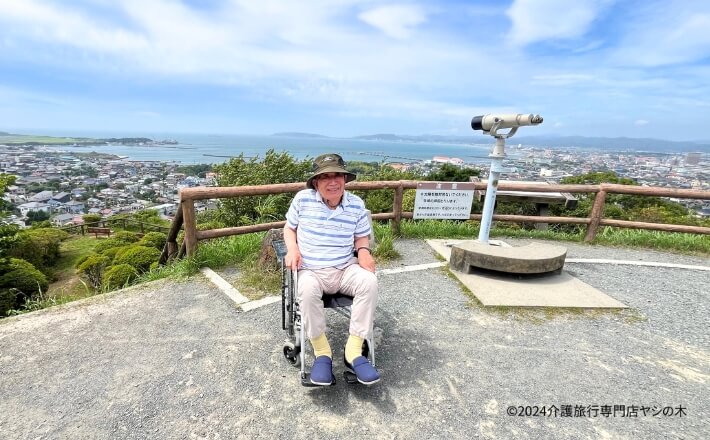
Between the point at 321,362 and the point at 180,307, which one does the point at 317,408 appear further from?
the point at 180,307

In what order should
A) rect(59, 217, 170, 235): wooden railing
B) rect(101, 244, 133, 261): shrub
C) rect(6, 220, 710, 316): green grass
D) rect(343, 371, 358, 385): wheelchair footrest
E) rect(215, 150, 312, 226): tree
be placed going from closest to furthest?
1. rect(343, 371, 358, 385): wheelchair footrest
2. rect(6, 220, 710, 316): green grass
3. rect(215, 150, 312, 226): tree
4. rect(101, 244, 133, 261): shrub
5. rect(59, 217, 170, 235): wooden railing

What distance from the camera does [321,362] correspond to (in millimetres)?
2164

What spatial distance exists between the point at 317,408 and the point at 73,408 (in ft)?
4.56

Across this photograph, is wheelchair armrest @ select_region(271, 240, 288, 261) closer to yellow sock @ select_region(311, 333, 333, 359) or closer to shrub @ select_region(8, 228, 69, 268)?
yellow sock @ select_region(311, 333, 333, 359)

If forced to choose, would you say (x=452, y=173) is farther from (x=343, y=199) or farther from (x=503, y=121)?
(x=343, y=199)

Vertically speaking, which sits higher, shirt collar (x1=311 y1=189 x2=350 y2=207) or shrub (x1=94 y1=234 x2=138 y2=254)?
shirt collar (x1=311 y1=189 x2=350 y2=207)

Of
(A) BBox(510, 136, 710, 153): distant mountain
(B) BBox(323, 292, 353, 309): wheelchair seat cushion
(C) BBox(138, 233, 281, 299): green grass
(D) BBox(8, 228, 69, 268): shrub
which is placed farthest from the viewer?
(A) BBox(510, 136, 710, 153): distant mountain

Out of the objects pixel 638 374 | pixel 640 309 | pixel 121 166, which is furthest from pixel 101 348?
pixel 121 166

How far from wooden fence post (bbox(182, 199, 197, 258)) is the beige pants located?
85.5 inches

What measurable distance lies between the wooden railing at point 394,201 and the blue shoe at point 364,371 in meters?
2.54

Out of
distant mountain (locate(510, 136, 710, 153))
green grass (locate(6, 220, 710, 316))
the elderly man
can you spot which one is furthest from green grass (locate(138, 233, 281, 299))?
distant mountain (locate(510, 136, 710, 153))

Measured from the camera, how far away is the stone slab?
3453 mm

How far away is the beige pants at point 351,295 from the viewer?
7.25 feet

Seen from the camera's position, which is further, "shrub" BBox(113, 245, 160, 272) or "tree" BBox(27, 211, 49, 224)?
"tree" BBox(27, 211, 49, 224)
